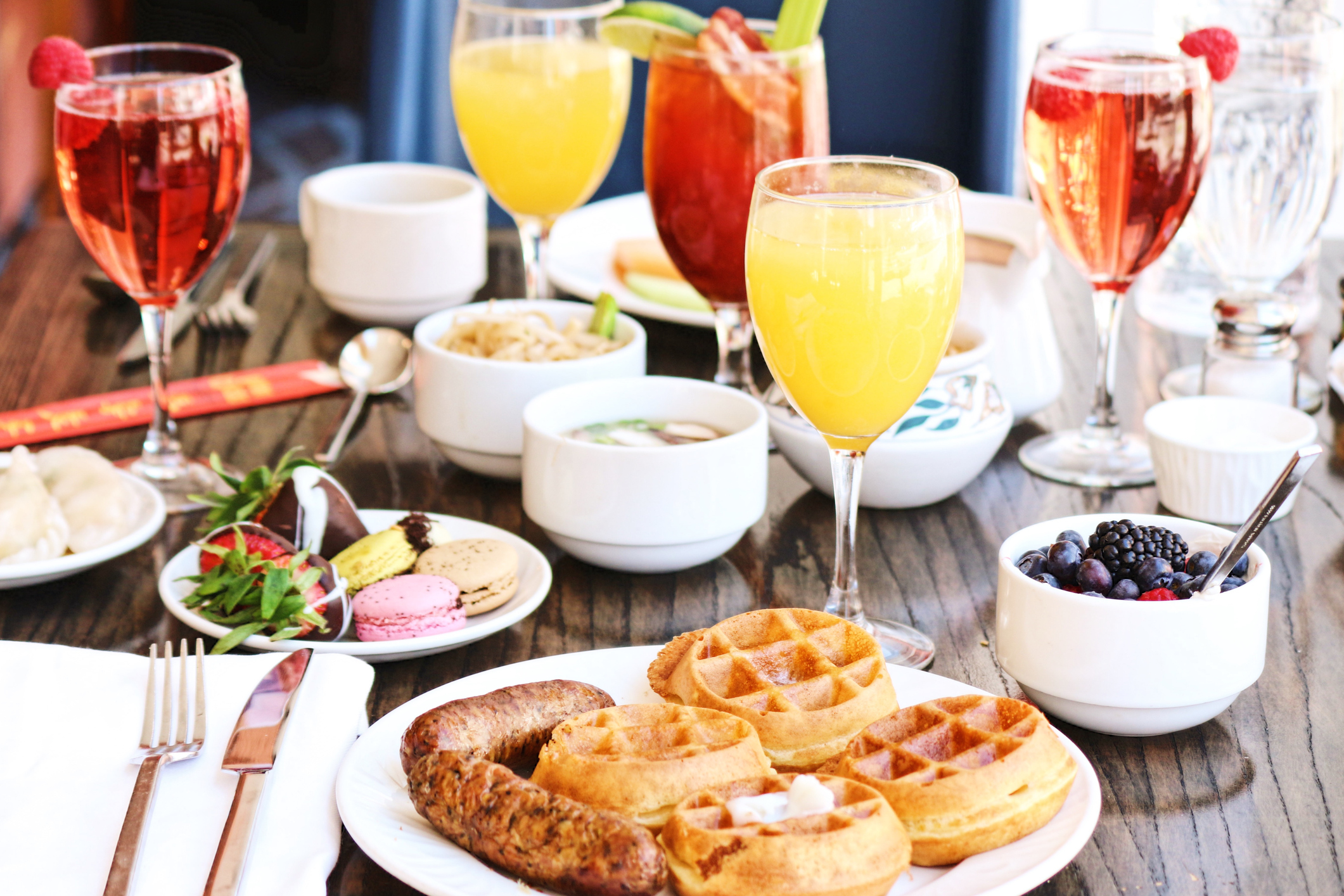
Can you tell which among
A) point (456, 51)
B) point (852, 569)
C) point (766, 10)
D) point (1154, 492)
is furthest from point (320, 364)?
point (766, 10)

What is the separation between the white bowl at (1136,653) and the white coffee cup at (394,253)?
3.45 ft

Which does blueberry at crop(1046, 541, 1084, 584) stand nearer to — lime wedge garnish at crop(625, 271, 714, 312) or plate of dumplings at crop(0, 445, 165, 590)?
plate of dumplings at crop(0, 445, 165, 590)

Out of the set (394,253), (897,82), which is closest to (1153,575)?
(394,253)

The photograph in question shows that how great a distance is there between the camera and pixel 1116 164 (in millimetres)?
1307

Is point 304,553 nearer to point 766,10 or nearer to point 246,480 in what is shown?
point 246,480

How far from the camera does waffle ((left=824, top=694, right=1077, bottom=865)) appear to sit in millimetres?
746

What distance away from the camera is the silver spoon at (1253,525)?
930mm

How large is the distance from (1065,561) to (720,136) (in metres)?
0.67

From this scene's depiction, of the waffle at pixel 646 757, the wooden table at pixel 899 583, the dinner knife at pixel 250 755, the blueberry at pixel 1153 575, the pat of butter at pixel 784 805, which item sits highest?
the blueberry at pixel 1153 575

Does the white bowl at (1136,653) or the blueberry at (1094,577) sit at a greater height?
the blueberry at (1094,577)

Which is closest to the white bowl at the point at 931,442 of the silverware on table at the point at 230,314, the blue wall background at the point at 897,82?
the silverware on table at the point at 230,314

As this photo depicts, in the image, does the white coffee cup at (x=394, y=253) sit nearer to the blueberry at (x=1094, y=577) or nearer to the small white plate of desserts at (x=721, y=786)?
the small white plate of desserts at (x=721, y=786)

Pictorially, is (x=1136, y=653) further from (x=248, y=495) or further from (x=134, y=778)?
(x=248, y=495)

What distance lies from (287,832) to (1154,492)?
91 centimetres
